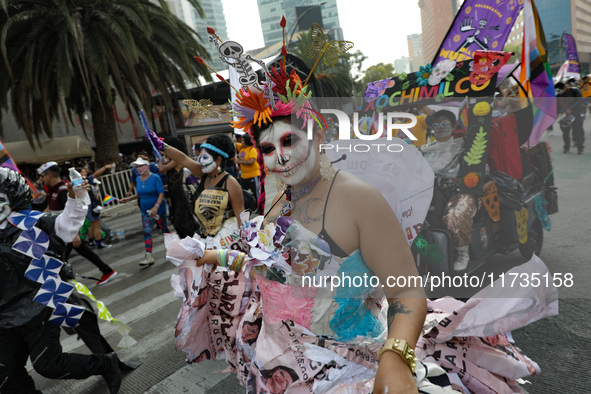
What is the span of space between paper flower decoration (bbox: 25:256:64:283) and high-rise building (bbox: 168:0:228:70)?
183cm

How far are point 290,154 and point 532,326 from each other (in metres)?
2.98

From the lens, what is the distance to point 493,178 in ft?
3.29

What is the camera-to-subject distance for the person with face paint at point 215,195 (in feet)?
11.9

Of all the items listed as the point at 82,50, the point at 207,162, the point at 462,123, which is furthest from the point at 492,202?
the point at 82,50

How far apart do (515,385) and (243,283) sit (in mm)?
1634

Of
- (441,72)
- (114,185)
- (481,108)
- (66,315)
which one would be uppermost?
(441,72)

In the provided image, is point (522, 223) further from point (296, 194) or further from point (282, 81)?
point (282, 81)

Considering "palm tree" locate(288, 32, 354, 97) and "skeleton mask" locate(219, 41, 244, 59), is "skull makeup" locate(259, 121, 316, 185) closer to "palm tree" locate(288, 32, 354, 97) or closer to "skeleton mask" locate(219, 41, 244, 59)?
"palm tree" locate(288, 32, 354, 97)

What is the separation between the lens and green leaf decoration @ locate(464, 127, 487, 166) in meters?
0.98

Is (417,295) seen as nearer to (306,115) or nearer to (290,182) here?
(290,182)

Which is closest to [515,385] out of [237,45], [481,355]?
[481,355]

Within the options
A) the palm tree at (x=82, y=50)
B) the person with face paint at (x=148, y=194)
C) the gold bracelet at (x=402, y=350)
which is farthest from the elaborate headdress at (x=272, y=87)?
the palm tree at (x=82, y=50)

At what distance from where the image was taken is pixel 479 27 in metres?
3.90

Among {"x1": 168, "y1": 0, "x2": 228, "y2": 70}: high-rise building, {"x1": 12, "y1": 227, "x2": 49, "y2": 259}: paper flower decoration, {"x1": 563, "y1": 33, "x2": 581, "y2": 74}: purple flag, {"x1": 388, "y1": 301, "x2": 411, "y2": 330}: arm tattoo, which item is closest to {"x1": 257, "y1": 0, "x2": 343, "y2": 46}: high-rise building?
{"x1": 168, "y1": 0, "x2": 228, "y2": 70}: high-rise building
